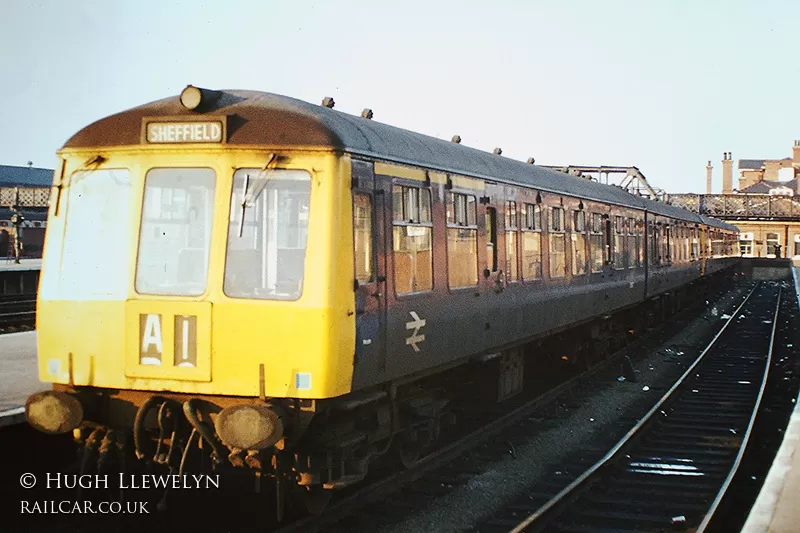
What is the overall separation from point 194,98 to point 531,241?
5.67 metres

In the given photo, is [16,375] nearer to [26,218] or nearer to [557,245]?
[557,245]

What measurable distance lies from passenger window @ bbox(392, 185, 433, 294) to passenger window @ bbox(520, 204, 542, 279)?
9.80ft

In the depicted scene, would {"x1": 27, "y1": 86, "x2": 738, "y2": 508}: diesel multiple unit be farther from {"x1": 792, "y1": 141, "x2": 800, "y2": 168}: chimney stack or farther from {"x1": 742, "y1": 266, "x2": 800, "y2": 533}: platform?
{"x1": 792, "y1": 141, "x2": 800, "y2": 168}: chimney stack

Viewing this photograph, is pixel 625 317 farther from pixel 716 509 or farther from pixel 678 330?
pixel 716 509

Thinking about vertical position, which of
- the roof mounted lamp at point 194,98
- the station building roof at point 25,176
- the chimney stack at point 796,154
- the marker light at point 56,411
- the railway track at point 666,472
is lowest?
→ the railway track at point 666,472

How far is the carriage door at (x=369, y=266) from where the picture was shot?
7.20 meters

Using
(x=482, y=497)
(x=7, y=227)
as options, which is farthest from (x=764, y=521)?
(x=7, y=227)

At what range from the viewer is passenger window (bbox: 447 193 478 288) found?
9.15 meters

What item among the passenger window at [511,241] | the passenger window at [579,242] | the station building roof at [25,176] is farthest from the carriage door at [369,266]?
the station building roof at [25,176]

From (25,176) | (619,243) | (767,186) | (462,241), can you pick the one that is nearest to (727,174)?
(767,186)

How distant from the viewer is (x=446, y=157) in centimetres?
938

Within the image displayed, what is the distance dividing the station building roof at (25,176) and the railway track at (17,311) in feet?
157
